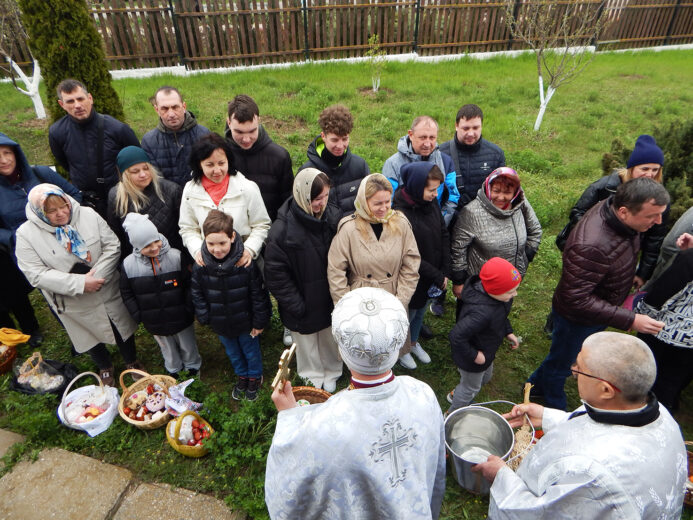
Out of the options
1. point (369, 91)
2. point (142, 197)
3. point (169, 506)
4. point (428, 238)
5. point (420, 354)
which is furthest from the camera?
point (369, 91)

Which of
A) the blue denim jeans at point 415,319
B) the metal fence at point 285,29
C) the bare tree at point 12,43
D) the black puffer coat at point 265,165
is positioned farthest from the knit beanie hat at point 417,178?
the metal fence at point 285,29

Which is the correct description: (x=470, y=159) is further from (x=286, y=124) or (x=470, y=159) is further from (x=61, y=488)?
(x=286, y=124)

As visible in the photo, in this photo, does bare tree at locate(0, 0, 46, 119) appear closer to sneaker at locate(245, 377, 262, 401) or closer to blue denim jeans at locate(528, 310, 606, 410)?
sneaker at locate(245, 377, 262, 401)

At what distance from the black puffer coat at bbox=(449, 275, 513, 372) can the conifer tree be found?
5653mm

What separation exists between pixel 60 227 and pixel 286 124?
6.07 meters

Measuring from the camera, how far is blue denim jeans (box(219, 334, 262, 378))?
3.71 metres

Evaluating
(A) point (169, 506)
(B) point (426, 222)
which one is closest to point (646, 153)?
(B) point (426, 222)

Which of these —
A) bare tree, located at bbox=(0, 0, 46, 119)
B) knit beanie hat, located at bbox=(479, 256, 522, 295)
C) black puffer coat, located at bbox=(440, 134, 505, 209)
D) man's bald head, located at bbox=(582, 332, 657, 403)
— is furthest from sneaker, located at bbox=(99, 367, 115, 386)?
bare tree, located at bbox=(0, 0, 46, 119)

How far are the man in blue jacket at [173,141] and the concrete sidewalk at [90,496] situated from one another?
8.56ft

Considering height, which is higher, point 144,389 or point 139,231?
point 139,231

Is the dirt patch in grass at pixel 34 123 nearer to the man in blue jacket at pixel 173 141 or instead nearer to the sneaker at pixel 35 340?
the sneaker at pixel 35 340

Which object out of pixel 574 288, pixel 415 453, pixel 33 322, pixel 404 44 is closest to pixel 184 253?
pixel 33 322

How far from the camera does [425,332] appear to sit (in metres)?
4.55

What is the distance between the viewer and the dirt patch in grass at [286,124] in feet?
28.1
